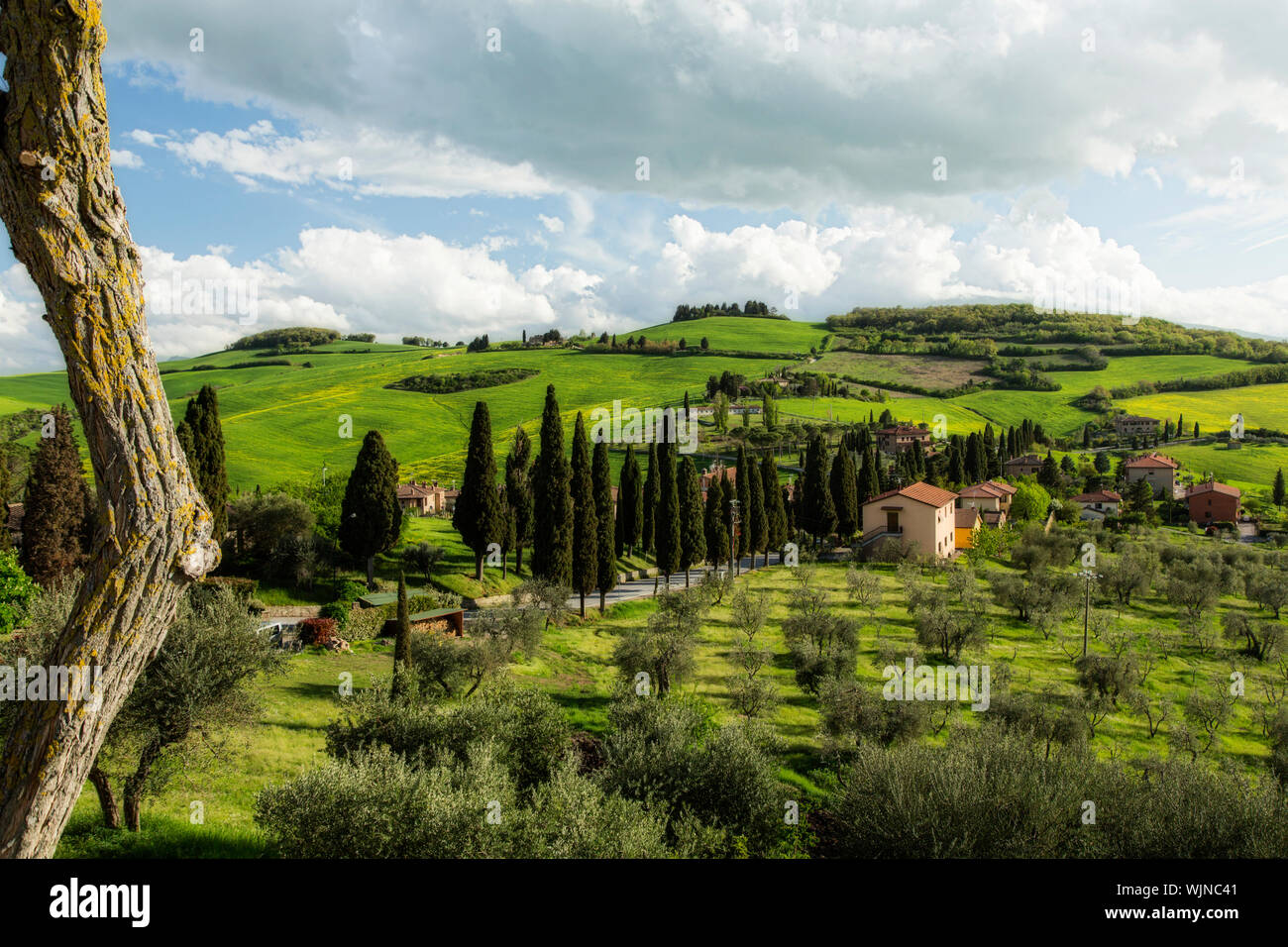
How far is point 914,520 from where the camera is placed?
63469 mm

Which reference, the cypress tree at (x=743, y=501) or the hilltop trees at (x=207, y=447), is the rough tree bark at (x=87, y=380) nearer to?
the hilltop trees at (x=207, y=447)

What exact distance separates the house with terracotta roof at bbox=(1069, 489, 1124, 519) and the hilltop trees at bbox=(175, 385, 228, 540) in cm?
8965

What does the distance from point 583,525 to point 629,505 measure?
17178 millimetres

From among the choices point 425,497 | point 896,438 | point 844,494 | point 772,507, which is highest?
point 896,438

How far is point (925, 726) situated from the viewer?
22.1 meters

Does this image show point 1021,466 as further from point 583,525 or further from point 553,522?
point 553,522

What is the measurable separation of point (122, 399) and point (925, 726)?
2345 cm

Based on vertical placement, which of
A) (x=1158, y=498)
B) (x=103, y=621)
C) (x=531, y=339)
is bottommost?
(x=1158, y=498)

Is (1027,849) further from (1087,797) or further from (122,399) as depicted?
(122,399)

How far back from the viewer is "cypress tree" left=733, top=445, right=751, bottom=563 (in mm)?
58469

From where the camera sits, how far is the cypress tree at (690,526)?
51.5 m

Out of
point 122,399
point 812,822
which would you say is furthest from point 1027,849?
point 122,399

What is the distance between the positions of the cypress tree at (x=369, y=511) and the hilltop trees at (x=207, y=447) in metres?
6.06

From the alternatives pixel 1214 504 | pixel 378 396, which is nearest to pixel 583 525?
pixel 1214 504
